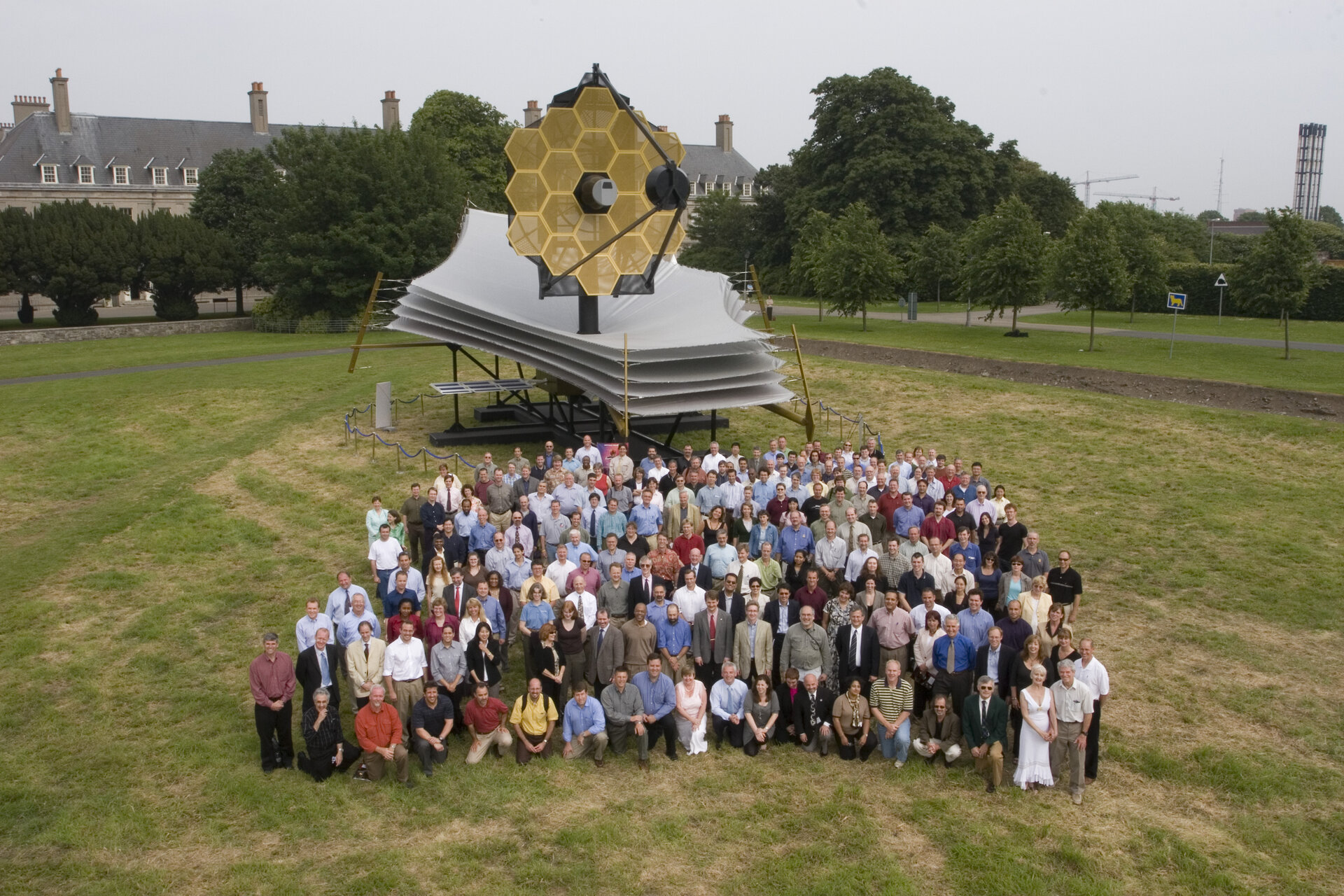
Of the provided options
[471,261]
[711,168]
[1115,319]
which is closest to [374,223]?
[471,261]

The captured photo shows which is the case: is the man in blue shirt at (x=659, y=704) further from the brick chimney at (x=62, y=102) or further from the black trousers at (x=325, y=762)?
the brick chimney at (x=62, y=102)

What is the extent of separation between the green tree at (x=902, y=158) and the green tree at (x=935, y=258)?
322cm

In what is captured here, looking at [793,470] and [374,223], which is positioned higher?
[374,223]

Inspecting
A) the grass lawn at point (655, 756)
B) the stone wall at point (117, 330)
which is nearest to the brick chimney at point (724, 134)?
the stone wall at point (117, 330)

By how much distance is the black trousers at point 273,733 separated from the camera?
997cm

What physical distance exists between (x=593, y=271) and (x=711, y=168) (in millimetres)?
77446

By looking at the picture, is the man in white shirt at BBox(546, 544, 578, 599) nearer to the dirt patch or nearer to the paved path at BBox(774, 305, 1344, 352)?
the dirt patch

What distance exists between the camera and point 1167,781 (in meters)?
9.82

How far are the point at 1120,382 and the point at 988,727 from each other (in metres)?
19.7

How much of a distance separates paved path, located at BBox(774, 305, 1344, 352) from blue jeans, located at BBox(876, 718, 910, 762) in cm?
2883

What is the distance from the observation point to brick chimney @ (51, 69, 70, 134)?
70375 millimetres

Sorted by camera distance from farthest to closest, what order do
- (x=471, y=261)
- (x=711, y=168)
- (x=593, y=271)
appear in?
(x=711, y=168) < (x=471, y=261) < (x=593, y=271)

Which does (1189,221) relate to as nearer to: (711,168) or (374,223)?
(711,168)

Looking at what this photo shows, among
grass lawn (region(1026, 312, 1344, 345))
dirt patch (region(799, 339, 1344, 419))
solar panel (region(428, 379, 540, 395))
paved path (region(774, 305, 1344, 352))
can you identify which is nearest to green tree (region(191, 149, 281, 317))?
paved path (region(774, 305, 1344, 352))
